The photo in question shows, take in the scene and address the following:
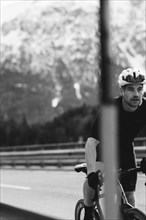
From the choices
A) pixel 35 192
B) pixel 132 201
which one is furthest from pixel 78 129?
pixel 132 201

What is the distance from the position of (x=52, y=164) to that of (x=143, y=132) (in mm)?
43351

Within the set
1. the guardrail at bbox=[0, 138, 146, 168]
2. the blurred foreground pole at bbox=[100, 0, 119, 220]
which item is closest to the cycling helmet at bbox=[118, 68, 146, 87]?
the blurred foreground pole at bbox=[100, 0, 119, 220]

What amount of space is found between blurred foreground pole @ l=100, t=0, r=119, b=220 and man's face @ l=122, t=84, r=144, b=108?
170 cm

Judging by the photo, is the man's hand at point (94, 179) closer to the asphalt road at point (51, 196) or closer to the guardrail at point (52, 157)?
the asphalt road at point (51, 196)

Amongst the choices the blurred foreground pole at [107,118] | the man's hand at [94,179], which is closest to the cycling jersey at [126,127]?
the man's hand at [94,179]

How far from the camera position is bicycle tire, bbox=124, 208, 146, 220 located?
3639 mm

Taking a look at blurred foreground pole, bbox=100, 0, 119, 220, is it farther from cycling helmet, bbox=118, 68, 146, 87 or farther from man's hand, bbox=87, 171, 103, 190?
cycling helmet, bbox=118, 68, 146, 87

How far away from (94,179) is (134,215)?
0.35m

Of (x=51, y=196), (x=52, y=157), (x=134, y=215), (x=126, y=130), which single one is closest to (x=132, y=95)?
(x=126, y=130)

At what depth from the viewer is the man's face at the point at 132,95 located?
399cm

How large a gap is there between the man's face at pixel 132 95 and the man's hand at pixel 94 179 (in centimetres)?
52

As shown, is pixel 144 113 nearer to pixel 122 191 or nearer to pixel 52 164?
pixel 122 191

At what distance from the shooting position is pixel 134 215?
12.2 ft

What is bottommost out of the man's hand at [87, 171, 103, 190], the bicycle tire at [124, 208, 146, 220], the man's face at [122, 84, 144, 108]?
the bicycle tire at [124, 208, 146, 220]
